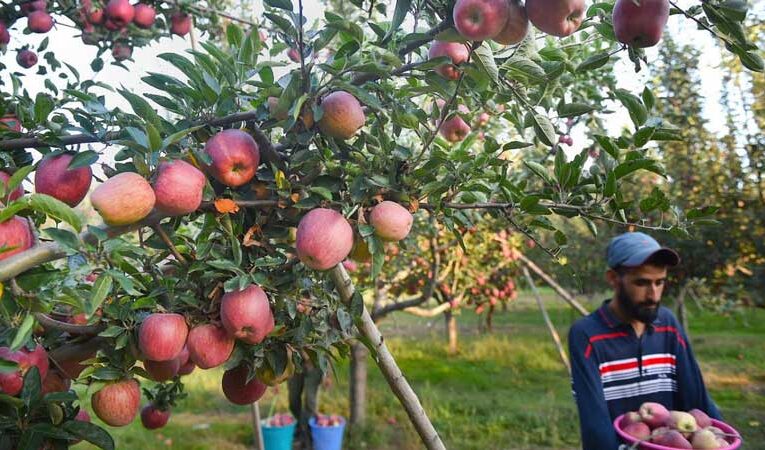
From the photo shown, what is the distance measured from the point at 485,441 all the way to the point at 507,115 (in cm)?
490

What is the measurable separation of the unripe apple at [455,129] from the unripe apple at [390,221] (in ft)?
1.19

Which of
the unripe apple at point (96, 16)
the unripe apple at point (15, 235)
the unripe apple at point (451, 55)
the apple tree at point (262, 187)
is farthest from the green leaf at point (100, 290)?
the unripe apple at point (96, 16)

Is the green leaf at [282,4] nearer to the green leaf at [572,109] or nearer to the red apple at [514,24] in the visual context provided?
the red apple at [514,24]

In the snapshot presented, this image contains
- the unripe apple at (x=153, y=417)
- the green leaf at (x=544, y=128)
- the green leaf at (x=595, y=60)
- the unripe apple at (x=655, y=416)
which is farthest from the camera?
the unripe apple at (x=655, y=416)

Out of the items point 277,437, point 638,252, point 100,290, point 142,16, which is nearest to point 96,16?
point 142,16

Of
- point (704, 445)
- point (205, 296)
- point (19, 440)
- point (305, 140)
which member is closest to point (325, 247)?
point (305, 140)

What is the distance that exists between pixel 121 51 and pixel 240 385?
186 cm

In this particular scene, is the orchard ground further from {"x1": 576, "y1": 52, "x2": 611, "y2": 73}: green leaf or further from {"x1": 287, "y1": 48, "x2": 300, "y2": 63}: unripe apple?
{"x1": 576, "y1": 52, "x2": 611, "y2": 73}: green leaf

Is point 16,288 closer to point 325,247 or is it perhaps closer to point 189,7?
point 325,247

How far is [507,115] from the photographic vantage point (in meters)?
1.18

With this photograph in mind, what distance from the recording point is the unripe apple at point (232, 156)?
0.97 m

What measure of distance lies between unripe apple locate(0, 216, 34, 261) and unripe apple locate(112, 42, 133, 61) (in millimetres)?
1805

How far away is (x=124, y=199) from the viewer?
0.89 metres

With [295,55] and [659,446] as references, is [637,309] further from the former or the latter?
[295,55]
